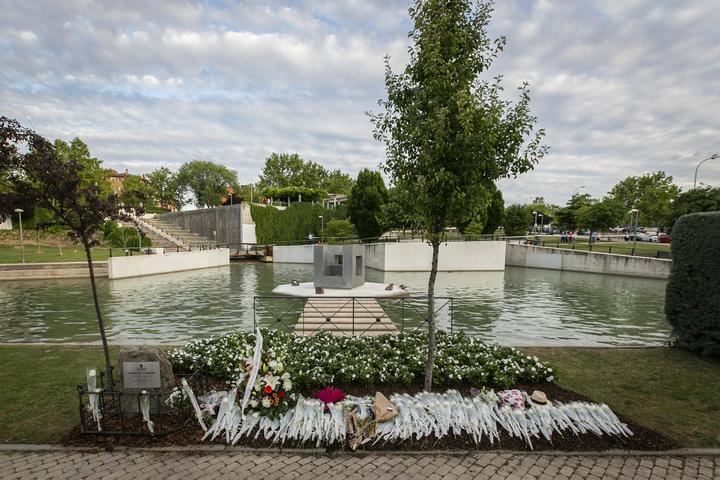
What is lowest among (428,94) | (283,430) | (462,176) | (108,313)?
(108,313)

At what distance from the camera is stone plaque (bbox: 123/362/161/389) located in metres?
5.21

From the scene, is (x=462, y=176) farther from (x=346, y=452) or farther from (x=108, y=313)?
(x=108, y=313)

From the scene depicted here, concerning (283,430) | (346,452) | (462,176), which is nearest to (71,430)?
(283,430)

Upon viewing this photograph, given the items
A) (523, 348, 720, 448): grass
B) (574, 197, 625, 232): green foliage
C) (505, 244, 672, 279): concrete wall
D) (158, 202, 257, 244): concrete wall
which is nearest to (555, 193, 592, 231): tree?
(574, 197, 625, 232): green foliage

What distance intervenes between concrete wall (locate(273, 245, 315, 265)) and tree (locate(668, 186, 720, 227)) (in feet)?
112

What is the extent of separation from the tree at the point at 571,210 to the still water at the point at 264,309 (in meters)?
37.1

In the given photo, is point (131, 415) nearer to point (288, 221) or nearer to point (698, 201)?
point (288, 221)

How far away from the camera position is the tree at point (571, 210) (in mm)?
59312

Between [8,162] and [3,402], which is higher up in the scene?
[8,162]

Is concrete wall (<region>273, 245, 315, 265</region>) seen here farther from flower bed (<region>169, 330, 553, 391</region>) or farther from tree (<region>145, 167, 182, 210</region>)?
tree (<region>145, 167, 182, 210</region>)

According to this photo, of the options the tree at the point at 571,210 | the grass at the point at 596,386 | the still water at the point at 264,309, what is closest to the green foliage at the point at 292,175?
the tree at the point at 571,210

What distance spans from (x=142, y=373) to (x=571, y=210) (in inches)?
2601

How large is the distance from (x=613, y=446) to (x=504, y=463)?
1525mm

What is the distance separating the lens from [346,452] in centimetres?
461
